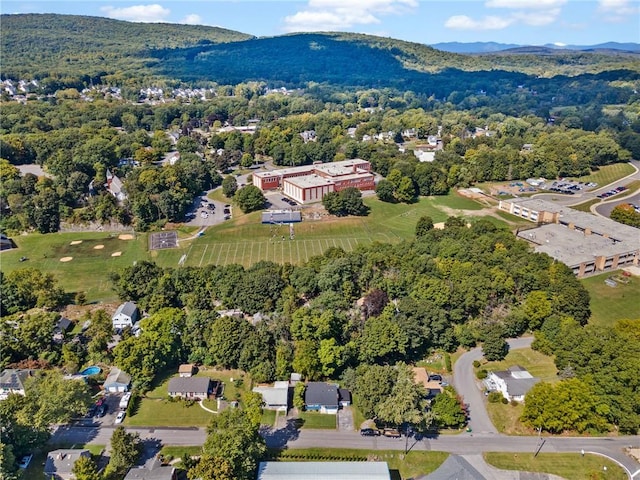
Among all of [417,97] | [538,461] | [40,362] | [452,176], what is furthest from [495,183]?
[417,97]

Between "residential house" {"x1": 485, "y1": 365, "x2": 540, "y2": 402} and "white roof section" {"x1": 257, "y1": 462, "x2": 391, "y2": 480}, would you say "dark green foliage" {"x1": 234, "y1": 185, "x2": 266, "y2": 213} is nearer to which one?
"residential house" {"x1": 485, "y1": 365, "x2": 540, "y2": 402}

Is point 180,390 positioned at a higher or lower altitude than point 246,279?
lower

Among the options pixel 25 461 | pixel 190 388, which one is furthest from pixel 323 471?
pixel 25 461

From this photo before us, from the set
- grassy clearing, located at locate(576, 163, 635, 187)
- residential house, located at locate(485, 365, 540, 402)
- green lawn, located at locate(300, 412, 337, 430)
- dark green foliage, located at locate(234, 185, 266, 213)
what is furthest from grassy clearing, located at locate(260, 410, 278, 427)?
grassy clearing, located at locate(576, 163, 635, 187)

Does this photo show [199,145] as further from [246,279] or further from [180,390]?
[180,390]

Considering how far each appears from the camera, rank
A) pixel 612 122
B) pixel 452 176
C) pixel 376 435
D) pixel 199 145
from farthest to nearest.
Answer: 1. pixel 612 122
2. pixel 199 145
3. pixel 452 176
4. pixel 376 435

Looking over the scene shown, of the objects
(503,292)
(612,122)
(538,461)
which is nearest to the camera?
(538,461)

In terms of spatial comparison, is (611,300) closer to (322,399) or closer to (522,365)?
(522,365)
